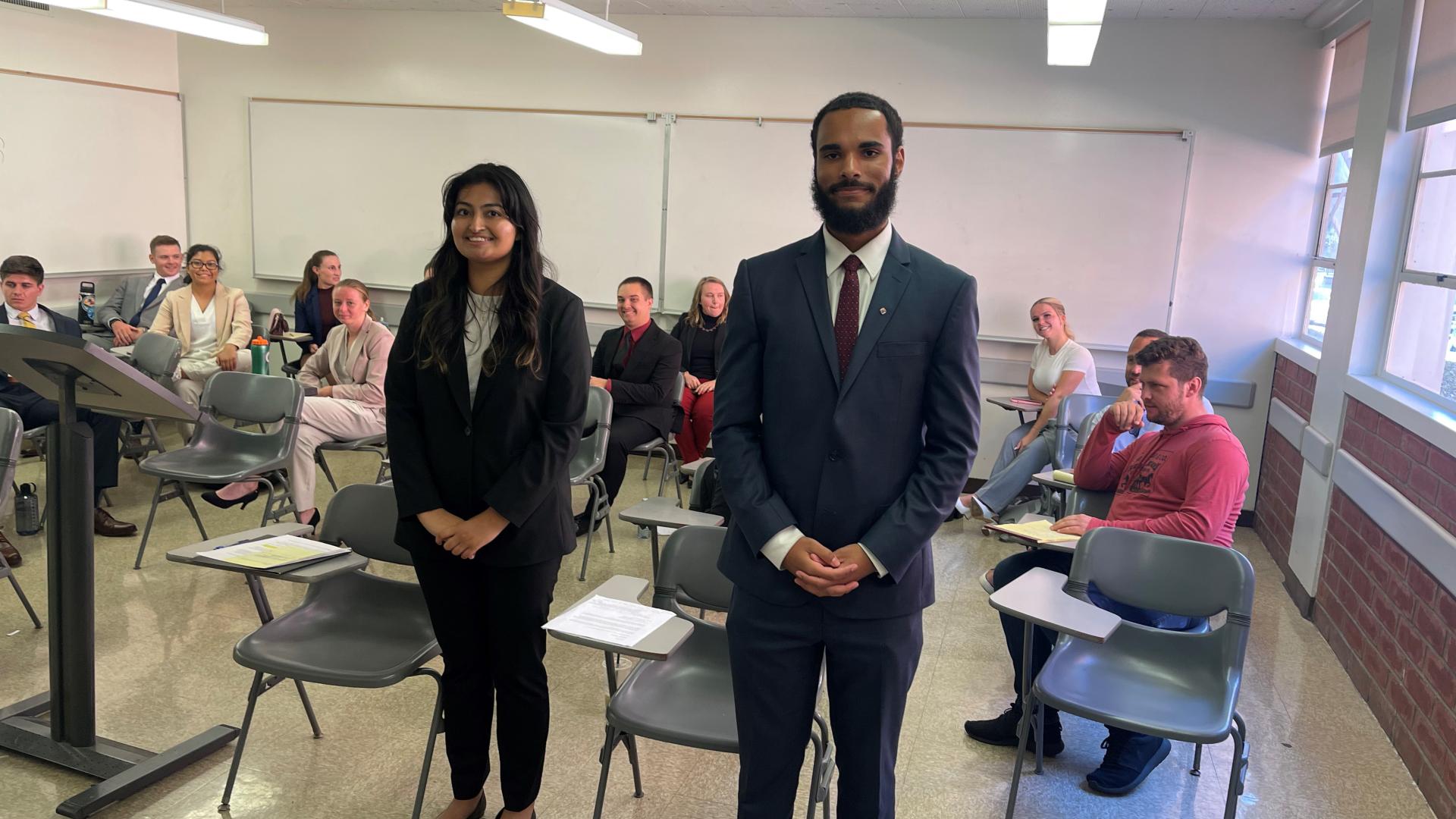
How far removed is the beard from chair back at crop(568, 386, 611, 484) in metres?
2.94

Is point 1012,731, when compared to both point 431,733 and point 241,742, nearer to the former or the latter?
point 431,733

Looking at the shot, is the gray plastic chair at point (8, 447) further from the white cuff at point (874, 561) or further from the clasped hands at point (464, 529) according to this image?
the white cuff at point (874, 561)

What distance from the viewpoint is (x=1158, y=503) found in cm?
303

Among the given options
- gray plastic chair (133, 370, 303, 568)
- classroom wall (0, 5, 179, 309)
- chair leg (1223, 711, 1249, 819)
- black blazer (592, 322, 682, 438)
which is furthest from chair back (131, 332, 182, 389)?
chair leg (1223, 711, 1249, 819)

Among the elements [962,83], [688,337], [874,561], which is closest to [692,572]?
[874,561]

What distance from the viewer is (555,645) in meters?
3.75

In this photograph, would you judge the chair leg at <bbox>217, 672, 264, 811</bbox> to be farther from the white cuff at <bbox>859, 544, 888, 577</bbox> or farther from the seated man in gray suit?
the seated man in gray suit

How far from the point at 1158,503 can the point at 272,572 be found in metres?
2.45

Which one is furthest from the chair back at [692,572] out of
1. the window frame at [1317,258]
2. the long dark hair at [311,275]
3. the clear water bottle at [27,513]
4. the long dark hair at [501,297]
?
the long dark hair at [311,275]

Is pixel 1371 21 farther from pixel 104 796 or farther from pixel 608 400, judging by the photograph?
pixel 104 796

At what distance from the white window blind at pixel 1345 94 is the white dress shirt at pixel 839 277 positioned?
12.8 ft

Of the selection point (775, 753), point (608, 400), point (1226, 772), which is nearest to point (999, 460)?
point (608, 400)

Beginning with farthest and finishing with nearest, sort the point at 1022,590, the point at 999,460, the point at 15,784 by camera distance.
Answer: the point at 999,460 → the point at 15,784 → the point at 1022,590

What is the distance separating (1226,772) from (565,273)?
5.13 m
